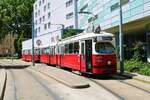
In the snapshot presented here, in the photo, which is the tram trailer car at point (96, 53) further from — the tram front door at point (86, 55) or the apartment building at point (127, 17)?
the apartment building at point (127, 17)

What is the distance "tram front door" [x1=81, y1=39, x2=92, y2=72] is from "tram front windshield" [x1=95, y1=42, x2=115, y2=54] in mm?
691

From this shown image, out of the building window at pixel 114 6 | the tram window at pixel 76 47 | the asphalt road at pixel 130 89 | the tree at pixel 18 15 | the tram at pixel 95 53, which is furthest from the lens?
the tree at pixel 18 15

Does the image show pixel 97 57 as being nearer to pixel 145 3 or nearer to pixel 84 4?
pixel 145 3

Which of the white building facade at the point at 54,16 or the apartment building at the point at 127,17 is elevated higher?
the white building facade at the point at 54,16

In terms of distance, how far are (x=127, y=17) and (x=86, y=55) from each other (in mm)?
17072

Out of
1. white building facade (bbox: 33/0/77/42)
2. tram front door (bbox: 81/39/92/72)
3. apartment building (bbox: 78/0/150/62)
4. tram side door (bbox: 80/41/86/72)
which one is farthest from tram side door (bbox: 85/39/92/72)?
white building facade (bbox: 33/0/77/42)

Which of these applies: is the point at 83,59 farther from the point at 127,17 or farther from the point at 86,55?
the point at 127,17

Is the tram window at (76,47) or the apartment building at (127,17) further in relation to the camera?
the apartment building at (127,17)

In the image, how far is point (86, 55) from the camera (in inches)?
960

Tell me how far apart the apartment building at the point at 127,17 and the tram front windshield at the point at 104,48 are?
12014 millimetres

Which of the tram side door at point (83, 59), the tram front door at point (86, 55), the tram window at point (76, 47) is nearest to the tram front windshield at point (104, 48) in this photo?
the tram front door at point (86, 55)

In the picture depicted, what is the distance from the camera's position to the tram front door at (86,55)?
2399cm

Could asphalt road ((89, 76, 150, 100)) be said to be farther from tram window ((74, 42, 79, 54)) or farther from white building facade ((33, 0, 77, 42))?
white building facade ((33, 0, 77, 42))

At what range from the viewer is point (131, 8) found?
39625 millimetres
